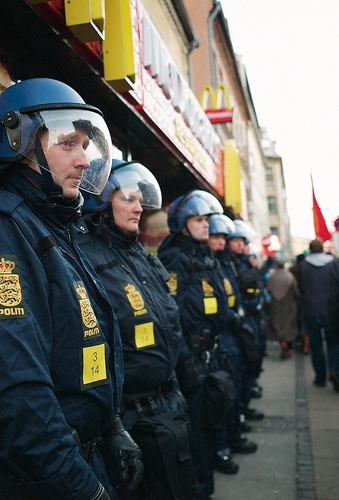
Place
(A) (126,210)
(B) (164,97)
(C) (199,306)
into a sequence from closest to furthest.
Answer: (A) (126,210) < (C) (199,306) < (B) (164,97)

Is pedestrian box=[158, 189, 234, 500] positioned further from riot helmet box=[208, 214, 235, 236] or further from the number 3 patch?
the number 3 patch

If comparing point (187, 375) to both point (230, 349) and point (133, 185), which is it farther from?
point (230, 349)

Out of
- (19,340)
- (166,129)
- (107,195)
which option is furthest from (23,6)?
(166,129)

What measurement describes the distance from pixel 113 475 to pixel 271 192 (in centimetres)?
6390

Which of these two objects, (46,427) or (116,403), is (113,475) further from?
(46,427)

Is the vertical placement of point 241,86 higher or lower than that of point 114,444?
higher

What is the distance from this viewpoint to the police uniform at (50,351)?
134 cm

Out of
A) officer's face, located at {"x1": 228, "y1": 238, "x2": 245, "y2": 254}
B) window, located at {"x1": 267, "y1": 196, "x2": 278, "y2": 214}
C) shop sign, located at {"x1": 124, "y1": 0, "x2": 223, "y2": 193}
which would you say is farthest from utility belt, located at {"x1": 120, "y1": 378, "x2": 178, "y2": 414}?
window, located at {"x1": 267, "y1": 196, "x2": 278, "y2": 214}

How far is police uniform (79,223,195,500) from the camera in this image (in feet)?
8.14

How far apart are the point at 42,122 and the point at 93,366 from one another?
85 centimetres

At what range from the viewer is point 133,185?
305cm

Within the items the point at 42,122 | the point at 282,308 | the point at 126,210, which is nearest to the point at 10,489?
the point at 42,122

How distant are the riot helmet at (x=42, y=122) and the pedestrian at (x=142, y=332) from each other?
805mm

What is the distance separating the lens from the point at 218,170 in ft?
30.9
